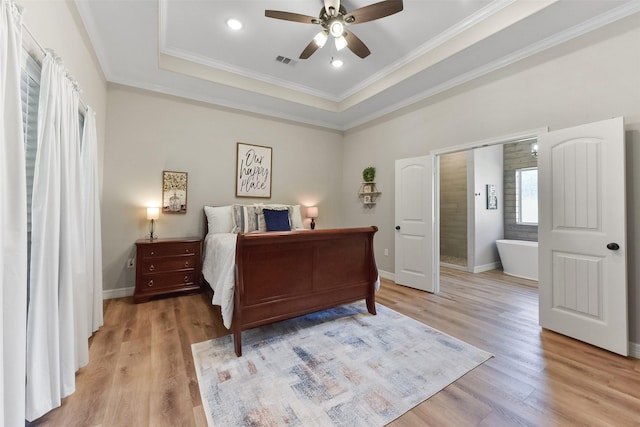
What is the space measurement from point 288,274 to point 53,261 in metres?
1.59

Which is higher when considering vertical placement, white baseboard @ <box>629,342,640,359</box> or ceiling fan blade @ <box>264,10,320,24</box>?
ceiling fan blade @ <box>264,10,320,24</box>

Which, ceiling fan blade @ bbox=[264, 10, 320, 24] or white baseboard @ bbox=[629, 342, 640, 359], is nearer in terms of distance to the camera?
white baseboard @ bbox=[629, 342, 640, 359]

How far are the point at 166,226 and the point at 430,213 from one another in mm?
3813

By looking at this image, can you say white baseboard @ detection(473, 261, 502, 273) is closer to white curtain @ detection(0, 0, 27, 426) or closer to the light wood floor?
the light wood floor

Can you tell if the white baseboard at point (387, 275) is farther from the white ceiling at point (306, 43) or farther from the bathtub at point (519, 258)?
the white ceiling at point (306, 43)

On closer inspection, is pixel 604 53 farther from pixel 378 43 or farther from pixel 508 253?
pixel 508 253

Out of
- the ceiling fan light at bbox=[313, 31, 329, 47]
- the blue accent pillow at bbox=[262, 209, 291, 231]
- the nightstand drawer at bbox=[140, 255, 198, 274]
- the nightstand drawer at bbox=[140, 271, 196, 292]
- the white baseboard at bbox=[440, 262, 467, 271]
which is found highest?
the ceiling fan light at bbox=[313, 31, 329, 47]

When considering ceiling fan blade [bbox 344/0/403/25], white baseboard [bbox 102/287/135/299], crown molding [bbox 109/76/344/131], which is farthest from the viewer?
crown molding [bbox 109/76/344/131]

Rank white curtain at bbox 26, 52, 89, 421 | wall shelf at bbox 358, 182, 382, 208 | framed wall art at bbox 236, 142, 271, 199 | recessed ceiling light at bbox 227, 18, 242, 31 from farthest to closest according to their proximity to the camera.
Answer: wall shelf at bbox 358, 182, 382, 208, framed wall art at bbox 236, 142, 271, 199, recessed ceiling light at bbox 227, 18, 242, 31, white curtain at bbox 26, 52, 89, 421

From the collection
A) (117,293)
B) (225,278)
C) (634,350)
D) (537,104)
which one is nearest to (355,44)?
(537,104)

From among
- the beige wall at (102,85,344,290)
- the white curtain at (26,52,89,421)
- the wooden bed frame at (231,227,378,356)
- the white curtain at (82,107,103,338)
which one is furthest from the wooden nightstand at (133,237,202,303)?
the wooden bed frame at (231,227,378,356)

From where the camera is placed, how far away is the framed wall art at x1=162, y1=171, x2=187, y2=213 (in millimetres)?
3842

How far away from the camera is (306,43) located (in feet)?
10.6

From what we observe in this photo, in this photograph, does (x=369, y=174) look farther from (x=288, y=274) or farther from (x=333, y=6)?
(x=288, y=274)
